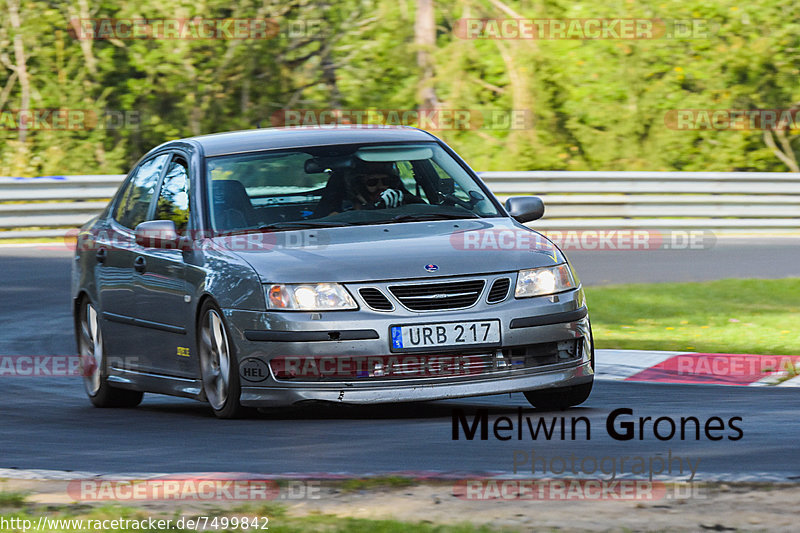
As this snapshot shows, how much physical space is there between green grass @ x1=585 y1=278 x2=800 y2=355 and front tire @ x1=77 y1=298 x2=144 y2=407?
12.8ft

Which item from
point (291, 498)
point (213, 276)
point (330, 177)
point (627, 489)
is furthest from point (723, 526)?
point (330, 177)

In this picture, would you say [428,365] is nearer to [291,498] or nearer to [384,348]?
[384,348]

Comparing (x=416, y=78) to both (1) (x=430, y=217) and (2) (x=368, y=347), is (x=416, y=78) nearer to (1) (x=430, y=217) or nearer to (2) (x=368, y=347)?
(1) (x=430, y=217)

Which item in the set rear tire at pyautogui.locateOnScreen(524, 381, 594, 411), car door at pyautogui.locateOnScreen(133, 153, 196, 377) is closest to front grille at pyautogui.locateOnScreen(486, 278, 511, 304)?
rear tire at pyautogui.locateOnScreen(524, 381, 594, 411)

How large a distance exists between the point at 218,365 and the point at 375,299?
1.00 m

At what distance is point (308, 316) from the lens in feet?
24.7

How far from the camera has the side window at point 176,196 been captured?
8.81 meters

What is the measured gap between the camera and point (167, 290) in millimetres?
8516
